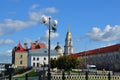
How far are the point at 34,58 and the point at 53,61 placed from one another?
122 ft

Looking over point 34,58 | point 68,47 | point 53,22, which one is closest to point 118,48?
point 34,58

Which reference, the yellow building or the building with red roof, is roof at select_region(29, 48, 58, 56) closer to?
the yellow building

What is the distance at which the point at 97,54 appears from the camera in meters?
144

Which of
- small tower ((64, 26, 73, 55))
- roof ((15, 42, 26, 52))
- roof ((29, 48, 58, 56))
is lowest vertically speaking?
roof ((29, 48, 58, 56))

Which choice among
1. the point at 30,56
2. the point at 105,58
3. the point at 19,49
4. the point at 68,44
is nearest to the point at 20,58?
the point at 30,56

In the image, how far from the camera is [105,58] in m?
136

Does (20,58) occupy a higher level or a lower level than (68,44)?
lower

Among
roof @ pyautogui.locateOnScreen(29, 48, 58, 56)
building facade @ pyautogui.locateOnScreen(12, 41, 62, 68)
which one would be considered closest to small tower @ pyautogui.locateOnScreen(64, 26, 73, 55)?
building facade @ pyautogui.locateOnScreen(12, 41, 62, 68)

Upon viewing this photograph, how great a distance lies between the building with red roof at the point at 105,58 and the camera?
415 feet

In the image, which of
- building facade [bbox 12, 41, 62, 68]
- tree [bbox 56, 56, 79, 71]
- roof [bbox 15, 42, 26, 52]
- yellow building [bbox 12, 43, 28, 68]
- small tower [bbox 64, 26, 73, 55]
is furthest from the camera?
small tower [bbox 64, 26, 73, 55]

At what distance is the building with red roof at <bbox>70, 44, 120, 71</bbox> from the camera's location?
126 meters

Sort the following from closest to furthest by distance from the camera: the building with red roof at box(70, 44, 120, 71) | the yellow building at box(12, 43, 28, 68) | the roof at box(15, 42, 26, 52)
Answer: the building with red roof at box(70, 44, 120, 71) → the yellow building at box(12, 43, 28, 68) → the roof at box(15, 42, 26, 52)

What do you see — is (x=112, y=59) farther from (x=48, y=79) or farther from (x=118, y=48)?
(x=48, y=79)

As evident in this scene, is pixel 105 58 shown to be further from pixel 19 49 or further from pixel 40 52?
pixel 19 49
